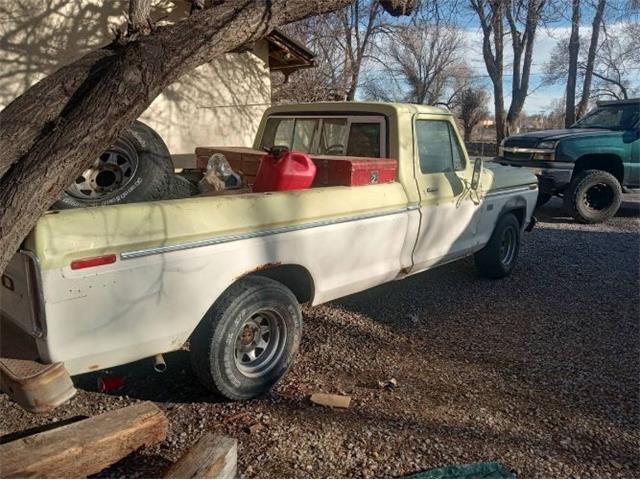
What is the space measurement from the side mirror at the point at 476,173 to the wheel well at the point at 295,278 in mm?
2130

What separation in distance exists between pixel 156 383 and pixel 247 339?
74 cm

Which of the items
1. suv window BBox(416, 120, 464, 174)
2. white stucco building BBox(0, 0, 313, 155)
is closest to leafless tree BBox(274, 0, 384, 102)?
white stucco building BBox(0, 0, 313, 155)

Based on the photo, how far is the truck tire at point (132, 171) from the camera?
3.71m

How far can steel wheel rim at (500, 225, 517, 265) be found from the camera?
5.93 m

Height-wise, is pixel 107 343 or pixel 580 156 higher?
pixel 580 156

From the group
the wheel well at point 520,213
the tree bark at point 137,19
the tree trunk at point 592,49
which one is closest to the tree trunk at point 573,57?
the tree trunk at point 592,49

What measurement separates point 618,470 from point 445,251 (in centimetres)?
237

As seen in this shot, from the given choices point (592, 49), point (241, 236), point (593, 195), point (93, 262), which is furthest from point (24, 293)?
point (592, 49)

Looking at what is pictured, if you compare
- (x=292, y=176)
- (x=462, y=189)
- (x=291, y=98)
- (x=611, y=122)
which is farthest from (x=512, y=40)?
(x=292, y=176)

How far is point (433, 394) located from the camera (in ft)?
11.7

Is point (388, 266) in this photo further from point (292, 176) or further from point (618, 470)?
point (618, 470)

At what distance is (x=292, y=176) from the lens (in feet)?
12.3

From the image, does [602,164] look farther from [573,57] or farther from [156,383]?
[573,57]

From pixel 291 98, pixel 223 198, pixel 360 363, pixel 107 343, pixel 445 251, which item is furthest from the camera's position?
Answer: pixel 291 98
